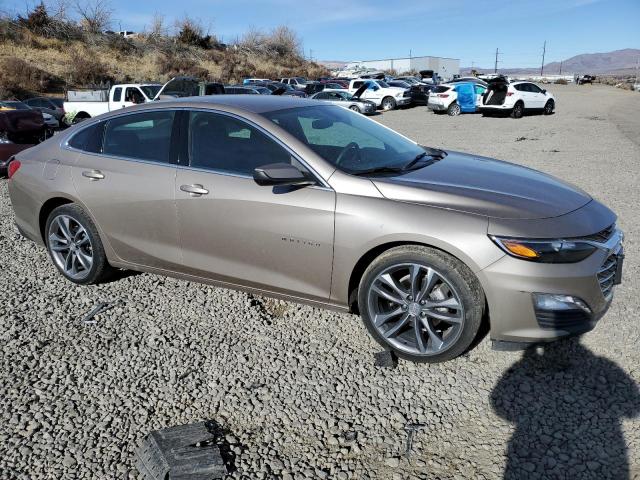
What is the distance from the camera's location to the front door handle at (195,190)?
3.73 meters

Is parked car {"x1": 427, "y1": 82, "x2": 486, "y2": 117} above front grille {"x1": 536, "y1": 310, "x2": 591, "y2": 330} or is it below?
above

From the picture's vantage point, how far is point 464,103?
2664 cm

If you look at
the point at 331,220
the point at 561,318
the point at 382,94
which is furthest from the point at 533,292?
the point at 382,94

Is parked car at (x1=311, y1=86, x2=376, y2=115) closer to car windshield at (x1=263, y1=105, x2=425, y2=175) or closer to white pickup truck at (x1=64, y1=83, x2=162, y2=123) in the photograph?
white pickup truck at (x1=64, y1=83, x2=162, y2=123)

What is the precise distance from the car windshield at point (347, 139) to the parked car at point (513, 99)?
21238 mm

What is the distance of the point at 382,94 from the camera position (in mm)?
30625

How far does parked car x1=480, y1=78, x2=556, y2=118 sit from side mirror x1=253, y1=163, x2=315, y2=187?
22.5 metres

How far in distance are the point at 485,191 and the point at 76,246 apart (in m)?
3.32

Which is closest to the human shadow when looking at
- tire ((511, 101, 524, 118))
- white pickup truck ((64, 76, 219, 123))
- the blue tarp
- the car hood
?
the car hood

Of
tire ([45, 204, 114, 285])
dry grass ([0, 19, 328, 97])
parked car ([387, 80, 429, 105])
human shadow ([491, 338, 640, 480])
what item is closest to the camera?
human shadow ([491, 338, 640, 480])

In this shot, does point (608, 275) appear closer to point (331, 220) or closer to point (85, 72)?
point (331, 220)

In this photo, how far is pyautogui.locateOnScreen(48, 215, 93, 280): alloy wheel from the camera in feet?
14.6

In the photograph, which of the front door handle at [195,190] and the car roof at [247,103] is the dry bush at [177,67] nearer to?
the car roof at [247,103]

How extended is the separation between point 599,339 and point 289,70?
67.8m
